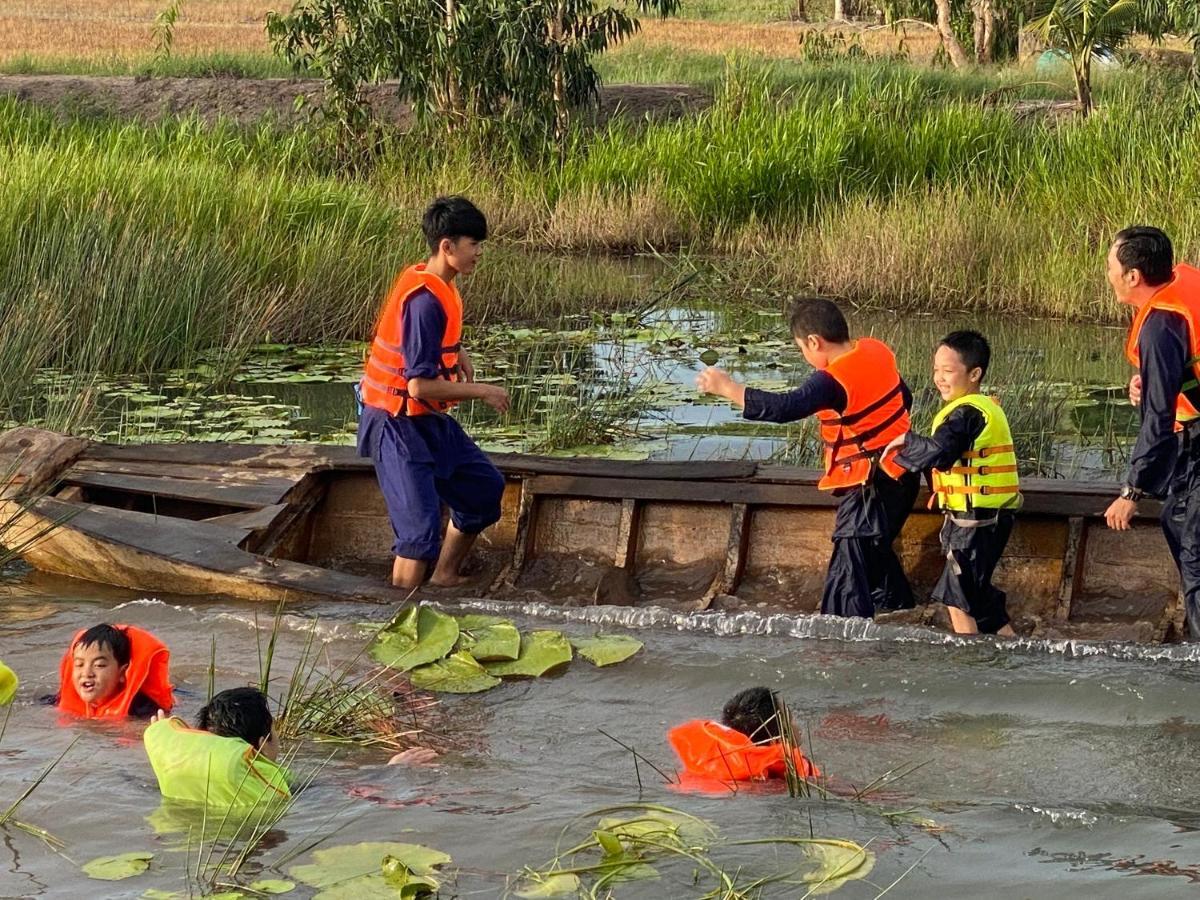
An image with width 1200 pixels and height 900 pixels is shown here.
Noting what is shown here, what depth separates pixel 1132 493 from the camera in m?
5.98

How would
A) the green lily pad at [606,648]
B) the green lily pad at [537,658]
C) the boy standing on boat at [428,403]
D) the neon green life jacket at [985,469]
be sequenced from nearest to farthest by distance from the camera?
the neon green life jacket at [985,469] → the green lily pad at [537,658] → the green lily pad at [606,648] → the boy standing on boat at [428,403]

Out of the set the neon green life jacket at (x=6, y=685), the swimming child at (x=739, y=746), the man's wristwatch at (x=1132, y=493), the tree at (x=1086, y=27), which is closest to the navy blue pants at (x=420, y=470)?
the neon green life jacket at (x=6, y=685)

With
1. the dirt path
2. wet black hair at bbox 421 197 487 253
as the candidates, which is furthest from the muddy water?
the dirt path

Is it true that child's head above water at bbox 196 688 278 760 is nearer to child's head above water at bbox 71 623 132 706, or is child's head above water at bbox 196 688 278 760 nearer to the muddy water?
the muddy water

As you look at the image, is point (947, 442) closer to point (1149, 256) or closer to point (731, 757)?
point (1149, 256)

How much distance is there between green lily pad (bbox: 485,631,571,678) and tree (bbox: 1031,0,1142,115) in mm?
12113

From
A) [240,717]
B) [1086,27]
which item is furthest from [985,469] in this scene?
[1086,27]

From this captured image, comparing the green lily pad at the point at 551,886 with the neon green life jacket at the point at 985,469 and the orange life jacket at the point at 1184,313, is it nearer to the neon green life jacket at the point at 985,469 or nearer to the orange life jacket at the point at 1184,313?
the neon green life jacket at the point at 985,469

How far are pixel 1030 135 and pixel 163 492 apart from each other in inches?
432

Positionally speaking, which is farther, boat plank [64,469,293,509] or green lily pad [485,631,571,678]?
boat plank [64,469,293,509]

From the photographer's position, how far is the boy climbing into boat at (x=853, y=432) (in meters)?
6.20

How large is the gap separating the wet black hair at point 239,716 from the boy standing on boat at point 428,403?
1796mm

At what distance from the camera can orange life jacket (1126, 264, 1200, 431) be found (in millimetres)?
5801

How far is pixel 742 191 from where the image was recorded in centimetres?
1584
